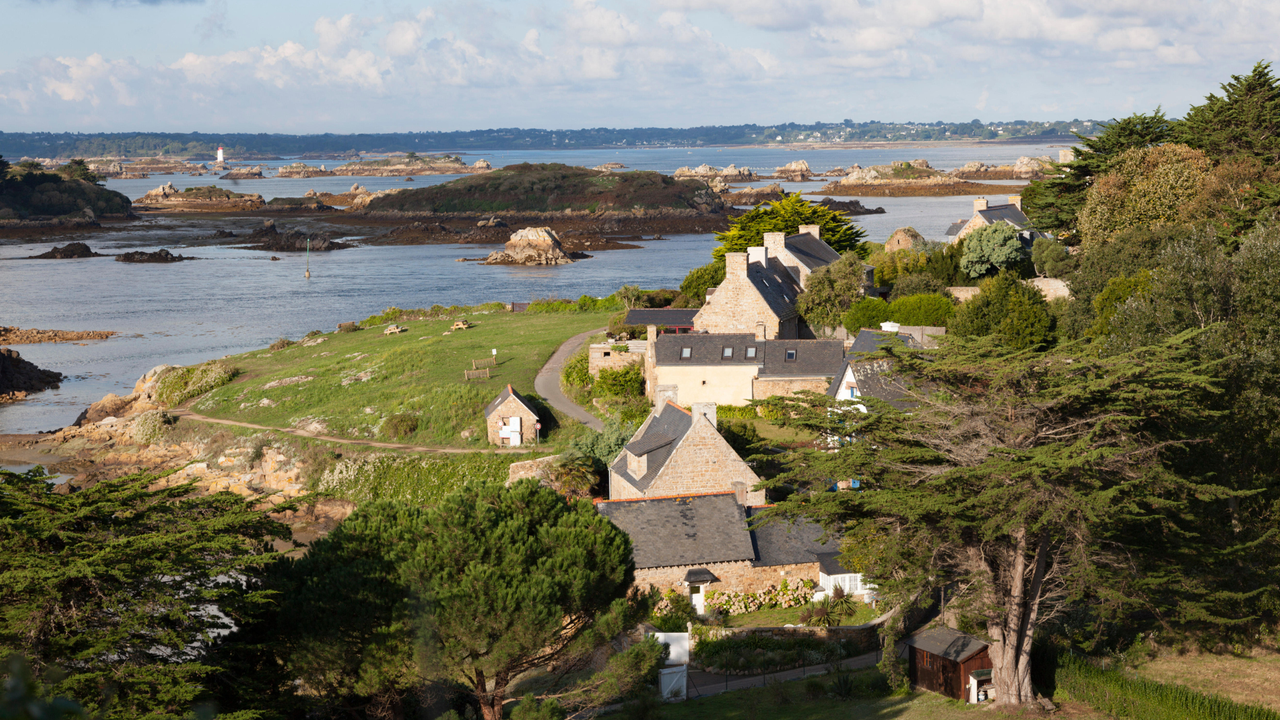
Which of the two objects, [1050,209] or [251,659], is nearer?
[251,659]

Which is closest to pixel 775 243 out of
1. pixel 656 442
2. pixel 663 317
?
pixel 663 317

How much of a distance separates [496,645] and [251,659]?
392cm

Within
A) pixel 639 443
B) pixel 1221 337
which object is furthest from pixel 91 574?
pixel 1221 337

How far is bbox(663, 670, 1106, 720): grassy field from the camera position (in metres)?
18.6

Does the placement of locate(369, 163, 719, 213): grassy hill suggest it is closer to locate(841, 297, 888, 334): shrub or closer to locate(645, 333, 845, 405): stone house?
locate(841, 297, 888, 334): shrub

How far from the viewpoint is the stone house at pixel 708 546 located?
27062mm

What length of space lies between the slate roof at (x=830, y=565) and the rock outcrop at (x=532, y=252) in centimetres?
8660

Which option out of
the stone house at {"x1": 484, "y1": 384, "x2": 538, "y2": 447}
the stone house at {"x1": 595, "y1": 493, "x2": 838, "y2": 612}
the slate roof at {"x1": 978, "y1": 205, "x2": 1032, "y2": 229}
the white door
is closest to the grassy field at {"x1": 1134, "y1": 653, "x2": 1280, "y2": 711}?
the stone house at {"x1": 595, "y1": 493, "x2": 838, "y2": 612}

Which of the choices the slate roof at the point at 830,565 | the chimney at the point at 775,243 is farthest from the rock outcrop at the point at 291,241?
the slate roof at the point at 830,565

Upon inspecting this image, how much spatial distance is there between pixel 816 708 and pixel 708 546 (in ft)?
27.7

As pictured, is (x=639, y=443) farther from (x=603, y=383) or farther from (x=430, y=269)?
(x=430, y=269)

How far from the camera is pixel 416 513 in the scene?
62.7 feet

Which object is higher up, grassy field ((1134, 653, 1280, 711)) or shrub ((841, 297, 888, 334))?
shrub ((841, 297, 888, 334))

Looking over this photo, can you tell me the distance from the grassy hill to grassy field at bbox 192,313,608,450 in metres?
111
